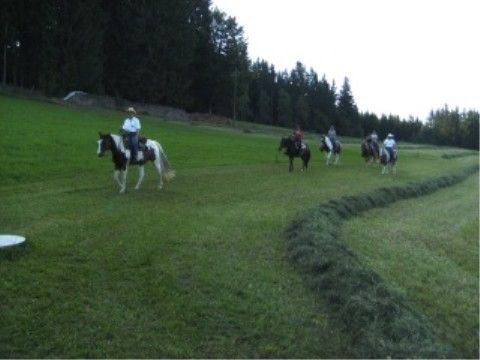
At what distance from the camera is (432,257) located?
579 inches

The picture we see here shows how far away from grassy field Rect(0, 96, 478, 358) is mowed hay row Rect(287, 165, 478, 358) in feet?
0.93

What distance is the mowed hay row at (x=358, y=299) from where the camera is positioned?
8.59 meters

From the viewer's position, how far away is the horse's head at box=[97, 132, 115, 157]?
2156 centimetres

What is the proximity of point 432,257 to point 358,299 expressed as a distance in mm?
5407

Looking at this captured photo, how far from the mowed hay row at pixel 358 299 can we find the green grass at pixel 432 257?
0.57 metres

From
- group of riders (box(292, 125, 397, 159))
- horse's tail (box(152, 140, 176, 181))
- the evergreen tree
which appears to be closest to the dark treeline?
group of riders (box(292, 125, 397, 159))

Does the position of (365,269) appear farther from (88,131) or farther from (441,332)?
(88,131)

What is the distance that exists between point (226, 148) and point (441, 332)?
131 ft

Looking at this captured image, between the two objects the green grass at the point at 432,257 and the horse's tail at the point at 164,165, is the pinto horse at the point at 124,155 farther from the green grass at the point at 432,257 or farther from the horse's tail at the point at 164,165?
the green grass at the point at 432,257

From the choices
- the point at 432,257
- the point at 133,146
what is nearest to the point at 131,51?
the point at 133,146

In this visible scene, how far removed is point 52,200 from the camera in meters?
18.8

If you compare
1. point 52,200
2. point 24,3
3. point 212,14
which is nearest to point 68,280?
point 52,200

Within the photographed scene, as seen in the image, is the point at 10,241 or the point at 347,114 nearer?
the point at 10,241

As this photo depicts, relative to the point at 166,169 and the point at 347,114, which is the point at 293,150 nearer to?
the point at 166,169
